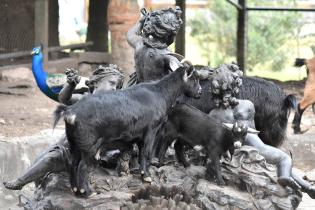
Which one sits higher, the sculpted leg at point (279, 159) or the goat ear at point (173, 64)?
the goat ear at point (173, 64)

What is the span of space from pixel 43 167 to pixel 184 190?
2.68ft

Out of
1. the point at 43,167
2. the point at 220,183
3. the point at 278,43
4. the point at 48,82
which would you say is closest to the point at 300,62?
the point at 48,82

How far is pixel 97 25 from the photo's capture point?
46.2 ft

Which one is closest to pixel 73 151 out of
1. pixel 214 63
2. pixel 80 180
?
pixel 80 180

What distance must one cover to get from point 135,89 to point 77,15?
1624cm

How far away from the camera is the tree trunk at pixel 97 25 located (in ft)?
46.0

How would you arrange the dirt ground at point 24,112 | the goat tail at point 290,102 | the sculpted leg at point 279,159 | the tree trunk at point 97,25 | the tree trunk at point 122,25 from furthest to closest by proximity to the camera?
the tree trunk at point 97,25
the tree trunk at point 122,25
the dirt ground at point 24,112
the goat tail at point 290,102
the sculpted leg at point 279,159

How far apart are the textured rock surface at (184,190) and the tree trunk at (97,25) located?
33.0 feet

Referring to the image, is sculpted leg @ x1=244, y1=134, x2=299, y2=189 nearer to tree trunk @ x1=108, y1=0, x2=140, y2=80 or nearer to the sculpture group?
the sculpture group

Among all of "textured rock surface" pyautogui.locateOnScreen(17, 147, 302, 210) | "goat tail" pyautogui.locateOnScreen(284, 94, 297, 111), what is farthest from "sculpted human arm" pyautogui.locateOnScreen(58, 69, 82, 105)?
"goat tail" pyautogui.locateOnScreen(284, 94, 297, 111)

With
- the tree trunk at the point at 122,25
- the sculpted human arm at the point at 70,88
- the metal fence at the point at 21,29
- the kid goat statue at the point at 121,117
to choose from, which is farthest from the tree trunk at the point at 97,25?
the kid goat statue at the point at 121,117

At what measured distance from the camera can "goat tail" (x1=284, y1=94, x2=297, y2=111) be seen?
523cm

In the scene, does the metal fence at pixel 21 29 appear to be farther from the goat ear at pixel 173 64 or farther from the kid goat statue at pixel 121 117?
the kid goat statue at pixel 121 117

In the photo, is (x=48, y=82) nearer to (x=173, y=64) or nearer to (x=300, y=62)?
(x=173, y=64)
